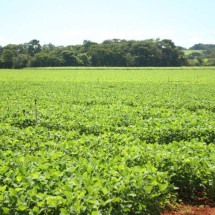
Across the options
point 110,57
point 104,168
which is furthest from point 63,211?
point 110,57

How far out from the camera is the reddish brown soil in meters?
5.83

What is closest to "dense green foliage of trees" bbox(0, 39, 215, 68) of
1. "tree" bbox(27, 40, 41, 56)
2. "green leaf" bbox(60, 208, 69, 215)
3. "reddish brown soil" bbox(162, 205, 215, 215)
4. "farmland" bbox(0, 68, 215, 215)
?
"tree" bbox(27, 40, 41, 56)

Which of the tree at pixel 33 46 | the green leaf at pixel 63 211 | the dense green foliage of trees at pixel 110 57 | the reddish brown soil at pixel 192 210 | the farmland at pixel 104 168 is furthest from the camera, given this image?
the tree at pixel 33 46

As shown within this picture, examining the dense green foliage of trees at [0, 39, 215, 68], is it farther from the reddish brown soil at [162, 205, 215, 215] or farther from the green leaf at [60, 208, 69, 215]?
the green leaf at [60, 208, 69, 215]

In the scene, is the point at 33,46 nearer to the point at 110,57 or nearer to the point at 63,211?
the point at 110,57

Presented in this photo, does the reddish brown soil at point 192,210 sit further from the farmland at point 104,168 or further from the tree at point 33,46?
the tree at point 33,46

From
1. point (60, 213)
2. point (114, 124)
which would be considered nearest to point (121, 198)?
point (60, 213)

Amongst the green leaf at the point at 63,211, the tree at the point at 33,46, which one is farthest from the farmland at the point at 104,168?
the tree at the point at 33,46

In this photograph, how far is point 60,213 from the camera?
3.66m

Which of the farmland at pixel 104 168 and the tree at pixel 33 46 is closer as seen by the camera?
the farmland at pixel 104 168

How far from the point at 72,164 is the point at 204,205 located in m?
2.98

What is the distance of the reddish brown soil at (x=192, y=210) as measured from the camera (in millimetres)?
5832

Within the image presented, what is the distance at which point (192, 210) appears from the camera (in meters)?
6.01

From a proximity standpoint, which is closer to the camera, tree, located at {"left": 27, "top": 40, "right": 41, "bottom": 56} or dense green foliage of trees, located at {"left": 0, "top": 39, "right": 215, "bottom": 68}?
dense green foliage of trees, located at {"left": 0, "top": 39, "right": 215, "bottom": 68}
